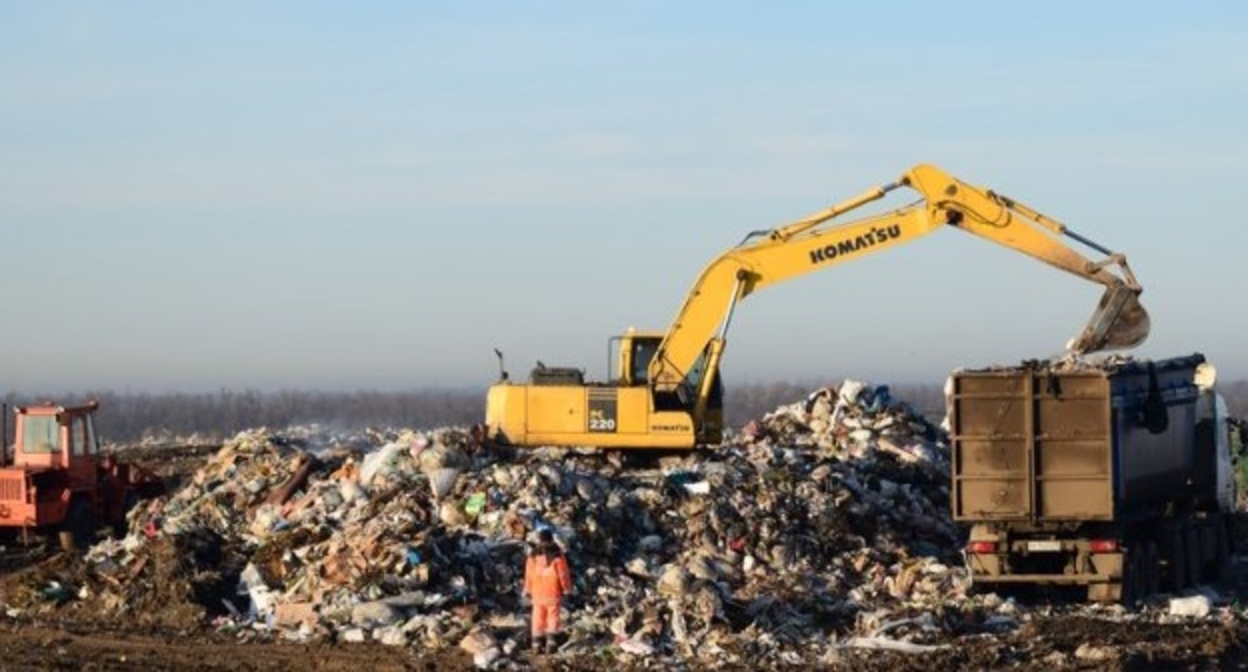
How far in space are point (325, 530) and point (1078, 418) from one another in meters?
8.09

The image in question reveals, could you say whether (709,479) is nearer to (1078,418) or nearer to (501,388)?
(501,388)

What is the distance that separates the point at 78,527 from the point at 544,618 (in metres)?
12.1

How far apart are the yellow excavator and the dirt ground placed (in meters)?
5.36

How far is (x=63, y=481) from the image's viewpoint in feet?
97.6

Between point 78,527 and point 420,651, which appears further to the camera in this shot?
point 78,527

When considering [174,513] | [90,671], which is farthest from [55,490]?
[90,671]

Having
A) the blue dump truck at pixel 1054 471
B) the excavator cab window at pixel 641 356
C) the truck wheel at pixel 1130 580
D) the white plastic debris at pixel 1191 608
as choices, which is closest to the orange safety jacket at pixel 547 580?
the blue dump truck at pixel 1054 471

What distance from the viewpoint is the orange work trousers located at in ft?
64.1

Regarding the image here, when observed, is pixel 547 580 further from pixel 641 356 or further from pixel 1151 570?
pixel 641 356

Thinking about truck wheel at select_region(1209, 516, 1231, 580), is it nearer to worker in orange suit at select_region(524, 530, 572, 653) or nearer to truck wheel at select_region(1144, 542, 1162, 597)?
truck wheel at select_region(1144, 542, 1162, 597)

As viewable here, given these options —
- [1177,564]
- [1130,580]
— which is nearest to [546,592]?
[1130,580]

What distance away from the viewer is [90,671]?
18297 millimetres

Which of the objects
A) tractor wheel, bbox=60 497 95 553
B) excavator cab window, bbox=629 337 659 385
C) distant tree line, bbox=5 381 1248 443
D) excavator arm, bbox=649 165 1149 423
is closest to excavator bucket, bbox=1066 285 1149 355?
excavator arm, bbox=649 165 1149 423

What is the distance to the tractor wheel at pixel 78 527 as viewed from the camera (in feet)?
96.6
